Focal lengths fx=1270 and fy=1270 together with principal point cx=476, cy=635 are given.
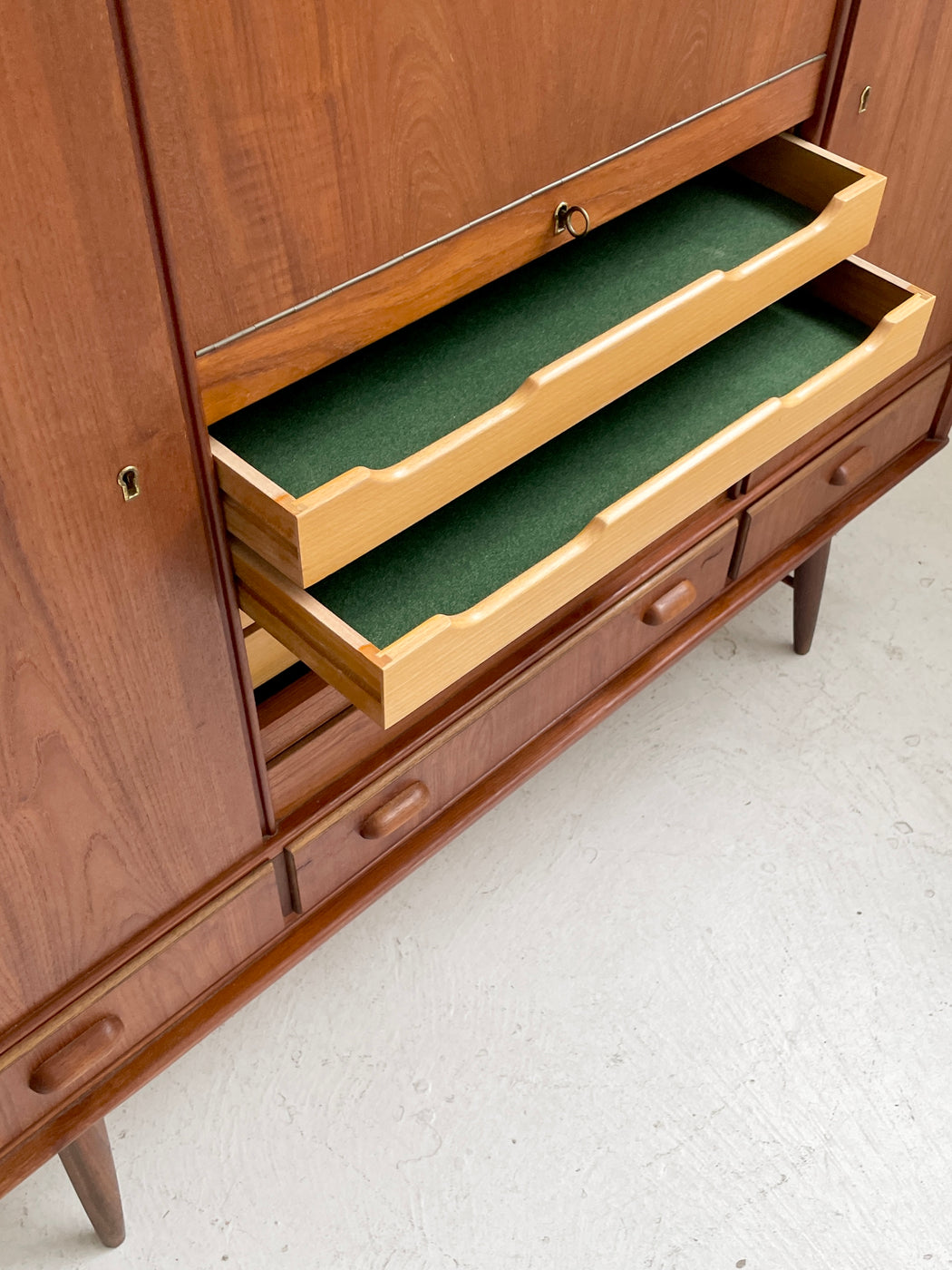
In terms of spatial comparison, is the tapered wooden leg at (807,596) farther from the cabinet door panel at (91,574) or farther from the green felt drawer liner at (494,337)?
the cabinet door panel at (91,574)

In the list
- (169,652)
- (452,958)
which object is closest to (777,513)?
(452,958)

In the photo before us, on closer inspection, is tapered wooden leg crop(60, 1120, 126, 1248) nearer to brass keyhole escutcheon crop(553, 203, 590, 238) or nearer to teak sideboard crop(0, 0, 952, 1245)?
teak sideboard crop(0, 0, 952, 1245)

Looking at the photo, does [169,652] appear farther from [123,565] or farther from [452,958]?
[452,958]

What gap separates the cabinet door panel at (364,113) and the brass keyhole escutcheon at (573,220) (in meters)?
0.03

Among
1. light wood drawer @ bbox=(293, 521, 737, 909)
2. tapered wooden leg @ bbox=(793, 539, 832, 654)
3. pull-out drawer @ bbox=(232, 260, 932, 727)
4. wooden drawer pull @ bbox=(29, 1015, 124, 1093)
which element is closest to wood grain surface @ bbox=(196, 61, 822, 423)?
pull-out drawer @ bbox=(232, 260, 932, 727)

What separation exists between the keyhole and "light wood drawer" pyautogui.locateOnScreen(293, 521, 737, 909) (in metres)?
0.30

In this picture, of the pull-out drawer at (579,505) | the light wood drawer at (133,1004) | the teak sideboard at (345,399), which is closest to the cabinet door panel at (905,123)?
the teak sideboard at (345,399)

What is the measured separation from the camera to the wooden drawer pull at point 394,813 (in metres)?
0.97

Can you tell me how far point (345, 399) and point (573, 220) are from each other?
194 millimetres

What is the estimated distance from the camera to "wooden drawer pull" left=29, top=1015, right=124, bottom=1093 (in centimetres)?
83

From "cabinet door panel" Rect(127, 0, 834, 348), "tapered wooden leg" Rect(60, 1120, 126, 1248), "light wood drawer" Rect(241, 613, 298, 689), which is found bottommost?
"tapered wooden leg" Rect(60, 1120, 126, 1248)

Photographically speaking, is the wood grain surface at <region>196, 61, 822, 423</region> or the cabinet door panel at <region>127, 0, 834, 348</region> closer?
the cabinet door panel at <region>127, 0, 834, 348</region>

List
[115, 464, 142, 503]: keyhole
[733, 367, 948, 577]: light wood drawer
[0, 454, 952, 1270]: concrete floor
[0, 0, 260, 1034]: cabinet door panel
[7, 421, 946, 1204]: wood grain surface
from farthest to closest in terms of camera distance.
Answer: [733, 367, 948, 577]: light wood drawer
[0, 454, 952, 1270]: concrete floor
[7, 421, 946, 1204]: wood grain surface
[115, 464, 142, 503]: keyhole
[0, 0, 260, 1034]: cabinet door panel

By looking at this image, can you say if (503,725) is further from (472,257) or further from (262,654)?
(472,257)
